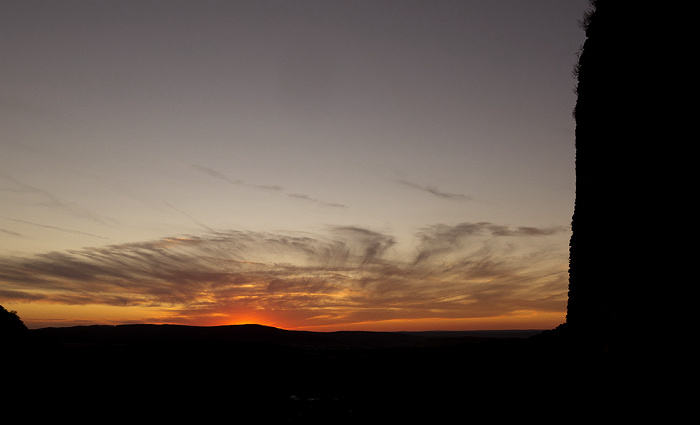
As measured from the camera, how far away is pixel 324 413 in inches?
890

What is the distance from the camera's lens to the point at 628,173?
8.01 meters

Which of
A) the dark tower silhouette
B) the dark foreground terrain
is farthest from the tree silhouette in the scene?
the dark tower silhouette

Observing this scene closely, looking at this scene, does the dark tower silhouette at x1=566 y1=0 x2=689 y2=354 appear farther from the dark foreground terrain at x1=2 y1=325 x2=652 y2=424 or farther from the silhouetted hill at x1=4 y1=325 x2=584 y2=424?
the silhouetted hill at x1=4 y1=325 x2=584 y2=424

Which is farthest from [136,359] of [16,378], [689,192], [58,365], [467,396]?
[689,192]

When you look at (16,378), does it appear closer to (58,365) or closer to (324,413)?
(58,365)

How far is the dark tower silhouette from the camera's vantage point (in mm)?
6793

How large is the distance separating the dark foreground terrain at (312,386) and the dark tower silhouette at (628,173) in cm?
119

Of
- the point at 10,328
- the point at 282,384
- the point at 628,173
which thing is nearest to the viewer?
the point at 628,173

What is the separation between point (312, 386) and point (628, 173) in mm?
30415

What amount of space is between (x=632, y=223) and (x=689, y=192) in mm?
1630

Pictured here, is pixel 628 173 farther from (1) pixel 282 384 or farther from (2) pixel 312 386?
(1) pixel 282 384

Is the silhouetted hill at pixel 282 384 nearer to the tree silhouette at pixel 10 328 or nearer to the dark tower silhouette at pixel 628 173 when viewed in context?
the tree silhouette at pixel 10 328

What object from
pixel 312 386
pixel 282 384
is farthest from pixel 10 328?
pixel 312 386

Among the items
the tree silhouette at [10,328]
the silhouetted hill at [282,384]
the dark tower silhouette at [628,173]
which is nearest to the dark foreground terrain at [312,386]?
the silhouetted hill at [282,384]
